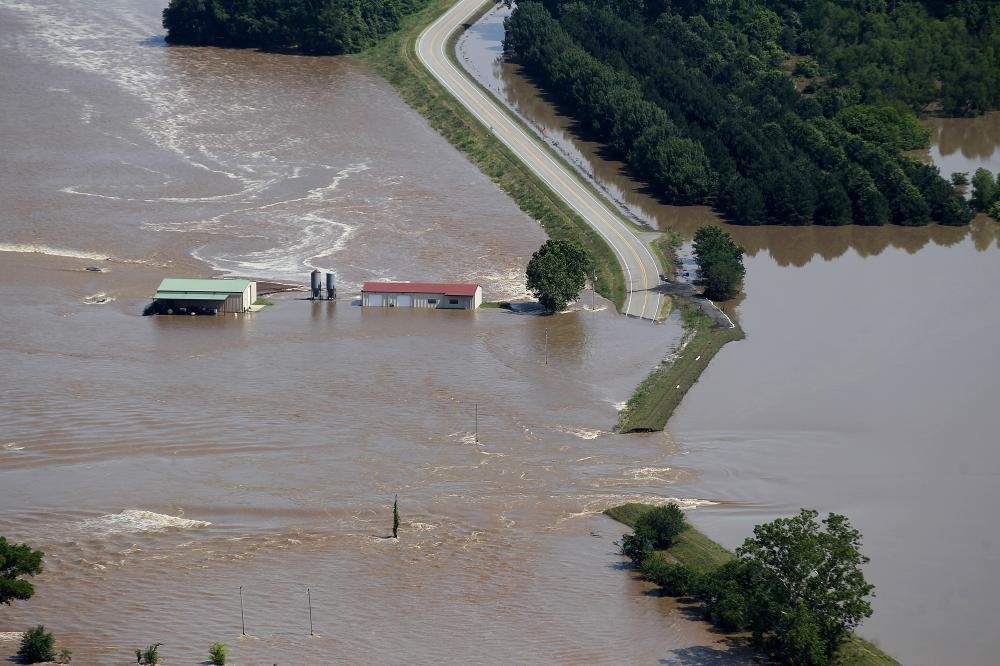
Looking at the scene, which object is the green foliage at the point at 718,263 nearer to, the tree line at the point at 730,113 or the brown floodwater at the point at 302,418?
the brown floodwater at the point at 302,418

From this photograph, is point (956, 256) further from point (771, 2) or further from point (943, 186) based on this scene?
point (771, 2)

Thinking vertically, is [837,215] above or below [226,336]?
above

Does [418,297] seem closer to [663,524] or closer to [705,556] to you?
[663,524]

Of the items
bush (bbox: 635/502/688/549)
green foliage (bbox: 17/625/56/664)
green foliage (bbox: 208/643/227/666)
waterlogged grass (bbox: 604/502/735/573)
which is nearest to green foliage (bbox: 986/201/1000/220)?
waterlogged grass (bbox: 604/502/735/573)

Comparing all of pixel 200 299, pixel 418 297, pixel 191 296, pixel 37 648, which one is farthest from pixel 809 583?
pixel 191 296

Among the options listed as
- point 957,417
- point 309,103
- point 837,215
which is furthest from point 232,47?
point 957,417
